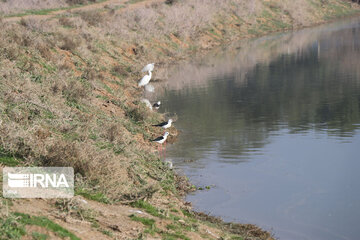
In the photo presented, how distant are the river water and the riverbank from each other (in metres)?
1.36

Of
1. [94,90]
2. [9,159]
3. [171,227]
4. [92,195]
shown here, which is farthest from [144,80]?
[171,227]

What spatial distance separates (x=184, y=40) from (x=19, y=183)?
4215 cm

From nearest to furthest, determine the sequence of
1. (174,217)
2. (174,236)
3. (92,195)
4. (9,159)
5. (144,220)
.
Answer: (174,236), (144,220), (92,195), (9,159), (174,217)

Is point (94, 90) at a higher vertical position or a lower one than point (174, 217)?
higher

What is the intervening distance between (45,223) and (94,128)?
898 cm

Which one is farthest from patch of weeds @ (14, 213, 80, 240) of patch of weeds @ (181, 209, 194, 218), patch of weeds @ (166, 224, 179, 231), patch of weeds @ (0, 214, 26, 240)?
patch of weeds @ (181, 209, 194, 218)

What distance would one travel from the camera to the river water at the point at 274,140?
610 inches

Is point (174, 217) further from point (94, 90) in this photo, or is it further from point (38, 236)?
point (94, 90)

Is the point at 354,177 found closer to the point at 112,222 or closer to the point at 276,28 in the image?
the point at 112,222

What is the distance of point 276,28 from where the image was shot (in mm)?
68750

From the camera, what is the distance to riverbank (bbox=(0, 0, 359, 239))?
36.3 feet

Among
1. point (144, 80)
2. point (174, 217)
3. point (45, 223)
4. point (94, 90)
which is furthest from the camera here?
point (144, 80)

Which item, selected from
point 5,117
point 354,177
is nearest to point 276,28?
point 354,177

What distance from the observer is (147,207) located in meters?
12.9
